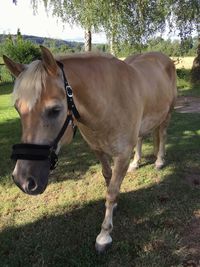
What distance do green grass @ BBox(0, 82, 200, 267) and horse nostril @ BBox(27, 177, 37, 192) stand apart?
103 cm

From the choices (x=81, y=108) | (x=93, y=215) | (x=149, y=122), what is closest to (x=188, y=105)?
(x=149, y=122)

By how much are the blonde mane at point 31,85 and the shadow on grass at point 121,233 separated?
160cm

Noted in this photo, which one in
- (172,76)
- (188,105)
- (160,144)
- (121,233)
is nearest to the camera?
(121,233)

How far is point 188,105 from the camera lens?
11203mm

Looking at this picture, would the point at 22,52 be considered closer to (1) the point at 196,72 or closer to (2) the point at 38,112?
(1) the point at 196,72

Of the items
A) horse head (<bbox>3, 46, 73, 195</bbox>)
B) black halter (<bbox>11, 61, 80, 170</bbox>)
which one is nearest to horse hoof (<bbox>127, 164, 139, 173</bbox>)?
black halter (<bbox>11, 61, 80, 170</bbox>)

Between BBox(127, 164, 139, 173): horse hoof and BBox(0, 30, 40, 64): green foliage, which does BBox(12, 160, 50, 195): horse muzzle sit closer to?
BBox(127, 164, 139, 173): horse hoof

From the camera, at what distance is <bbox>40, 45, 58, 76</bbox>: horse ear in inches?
96.9

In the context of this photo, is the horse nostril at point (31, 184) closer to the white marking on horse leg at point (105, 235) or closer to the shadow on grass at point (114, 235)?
the shadow on grass at point (114, 235)

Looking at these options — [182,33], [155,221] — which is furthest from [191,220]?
[182,33]

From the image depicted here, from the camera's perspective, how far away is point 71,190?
496 centimetres

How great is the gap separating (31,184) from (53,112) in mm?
540

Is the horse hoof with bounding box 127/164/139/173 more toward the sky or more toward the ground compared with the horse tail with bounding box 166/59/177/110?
more toward the ground

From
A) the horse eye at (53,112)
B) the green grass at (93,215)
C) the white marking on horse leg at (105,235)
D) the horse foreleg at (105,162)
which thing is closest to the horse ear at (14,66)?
the horse eye at (53,112)
